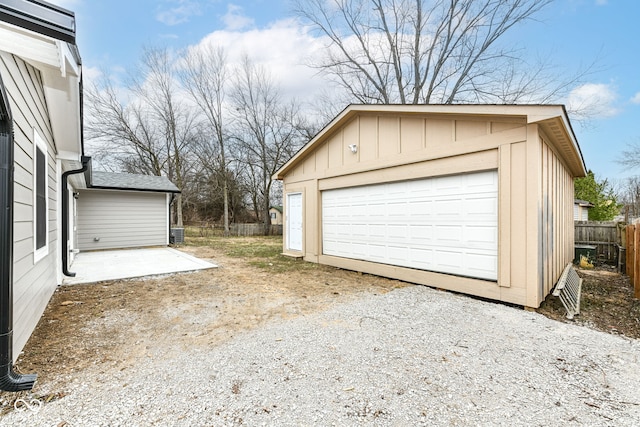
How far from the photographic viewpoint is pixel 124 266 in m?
7.38

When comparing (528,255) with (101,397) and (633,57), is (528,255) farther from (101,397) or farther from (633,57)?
(633,57)

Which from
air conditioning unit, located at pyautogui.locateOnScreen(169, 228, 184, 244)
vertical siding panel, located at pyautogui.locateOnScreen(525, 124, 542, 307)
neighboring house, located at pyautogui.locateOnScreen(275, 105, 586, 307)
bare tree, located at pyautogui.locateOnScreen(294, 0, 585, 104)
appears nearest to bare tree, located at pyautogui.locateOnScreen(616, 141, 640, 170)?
bare tree, located at pyautogui.locateOnScreen(294, 0, 585, 104)

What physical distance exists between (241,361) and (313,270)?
452cm

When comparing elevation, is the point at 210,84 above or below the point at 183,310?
above

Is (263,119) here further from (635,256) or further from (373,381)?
(373,381)

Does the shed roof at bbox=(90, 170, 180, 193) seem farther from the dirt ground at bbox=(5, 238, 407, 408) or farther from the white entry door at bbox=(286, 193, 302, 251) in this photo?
the dirt ground at bbox=(5, 238, 407, 408)

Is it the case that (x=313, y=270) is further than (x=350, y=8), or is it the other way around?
(x=350, y=8)

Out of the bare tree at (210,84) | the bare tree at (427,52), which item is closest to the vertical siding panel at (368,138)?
the bare tree at (427,52)

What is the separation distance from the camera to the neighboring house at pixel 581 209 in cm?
1540

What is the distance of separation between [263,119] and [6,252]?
1888 cm

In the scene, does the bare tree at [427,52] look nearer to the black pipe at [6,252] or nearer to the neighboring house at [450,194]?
the neighboring house at [450,194]

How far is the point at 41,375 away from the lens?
235cm

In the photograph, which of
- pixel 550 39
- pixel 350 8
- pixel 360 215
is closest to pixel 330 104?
pixel 350 8

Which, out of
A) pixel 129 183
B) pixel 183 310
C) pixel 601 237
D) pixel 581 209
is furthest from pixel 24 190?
pixel 581 209
